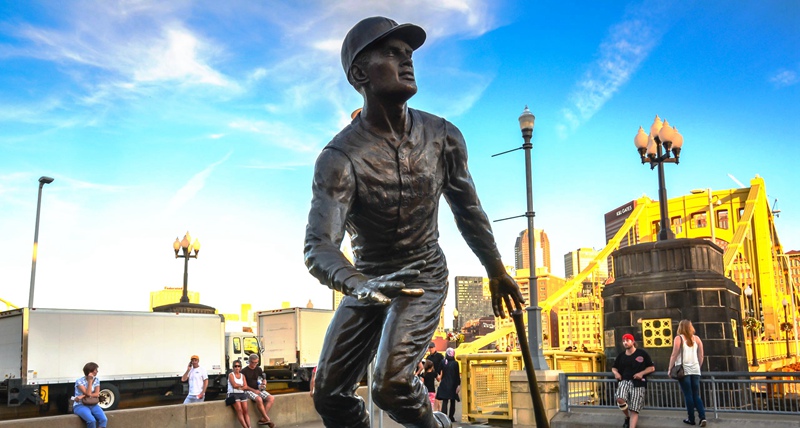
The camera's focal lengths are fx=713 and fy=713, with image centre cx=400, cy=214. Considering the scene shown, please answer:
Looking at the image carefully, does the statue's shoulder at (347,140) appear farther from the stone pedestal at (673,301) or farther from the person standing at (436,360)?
the stone pedestal at (673,301)

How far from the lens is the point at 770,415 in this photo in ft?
34.7

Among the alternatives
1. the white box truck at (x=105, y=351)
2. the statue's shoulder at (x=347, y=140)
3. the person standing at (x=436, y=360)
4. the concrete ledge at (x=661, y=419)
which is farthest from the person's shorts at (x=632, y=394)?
the white box truck at (x=105, y=351)

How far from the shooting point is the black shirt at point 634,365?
10516mm

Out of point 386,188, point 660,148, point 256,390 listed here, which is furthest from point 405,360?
point 660,148

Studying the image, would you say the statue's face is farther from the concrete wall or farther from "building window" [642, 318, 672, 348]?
"building window" [642, 318, 672, 348]

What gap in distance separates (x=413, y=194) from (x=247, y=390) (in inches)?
416

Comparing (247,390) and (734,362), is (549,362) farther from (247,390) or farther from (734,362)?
(247,390)

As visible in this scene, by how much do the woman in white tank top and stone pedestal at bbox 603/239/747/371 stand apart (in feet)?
23.1

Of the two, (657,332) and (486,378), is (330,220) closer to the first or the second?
(486,378)

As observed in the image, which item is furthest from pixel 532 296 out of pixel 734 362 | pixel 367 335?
pixel 367 335

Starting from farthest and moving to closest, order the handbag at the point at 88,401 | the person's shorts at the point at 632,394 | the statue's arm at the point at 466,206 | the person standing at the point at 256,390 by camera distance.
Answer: the person standing at the point at 256,390
the handbag at the point at 88,401
the person's shorts at the point at 632,394
the statue's arm at the point at 466,206

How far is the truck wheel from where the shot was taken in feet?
60.8

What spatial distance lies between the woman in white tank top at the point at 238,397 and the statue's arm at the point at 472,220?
988 cm

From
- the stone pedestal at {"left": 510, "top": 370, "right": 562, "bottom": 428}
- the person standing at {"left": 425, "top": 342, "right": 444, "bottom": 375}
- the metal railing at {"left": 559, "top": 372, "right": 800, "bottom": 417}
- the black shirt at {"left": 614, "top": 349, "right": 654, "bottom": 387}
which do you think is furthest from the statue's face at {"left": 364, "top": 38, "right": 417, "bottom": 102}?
the person standing at {"left": 425, "top": 342, "right": 444, "bottom": 375}
